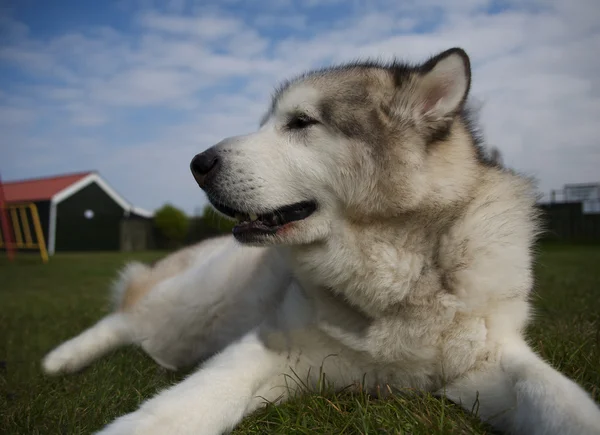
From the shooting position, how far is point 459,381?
1.95 m

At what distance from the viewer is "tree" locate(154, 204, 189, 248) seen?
26.4m

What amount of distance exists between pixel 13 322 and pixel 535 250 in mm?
4763

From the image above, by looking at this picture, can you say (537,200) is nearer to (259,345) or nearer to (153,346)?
(259,345)

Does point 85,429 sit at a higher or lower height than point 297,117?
lower

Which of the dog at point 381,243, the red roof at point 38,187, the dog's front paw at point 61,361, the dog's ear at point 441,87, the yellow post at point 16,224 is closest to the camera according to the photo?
the dog at point 381,243

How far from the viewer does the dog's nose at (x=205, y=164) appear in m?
2.20

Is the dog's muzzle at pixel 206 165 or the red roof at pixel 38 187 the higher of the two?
the dog's muzzle at pixel 206 165

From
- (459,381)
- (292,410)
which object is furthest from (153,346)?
(459,381)

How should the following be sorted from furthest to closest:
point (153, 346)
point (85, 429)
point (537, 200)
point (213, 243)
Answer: point (213, 243) → point (153, 346) → point (537, 200) → point (85, 429)

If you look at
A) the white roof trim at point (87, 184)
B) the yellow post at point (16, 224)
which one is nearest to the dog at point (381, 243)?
the yellow post at point (16, 224)

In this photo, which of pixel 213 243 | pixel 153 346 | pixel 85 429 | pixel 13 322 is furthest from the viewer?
pixel 13 322

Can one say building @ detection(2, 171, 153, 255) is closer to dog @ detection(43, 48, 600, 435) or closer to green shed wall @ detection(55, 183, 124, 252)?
green shed wall @ detection(55, 183, 124, 252)

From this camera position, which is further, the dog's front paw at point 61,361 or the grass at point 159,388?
the dog's front paw at point 61,361

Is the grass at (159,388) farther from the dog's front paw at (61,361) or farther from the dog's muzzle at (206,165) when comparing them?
the dog's muzzle at (206,165)
